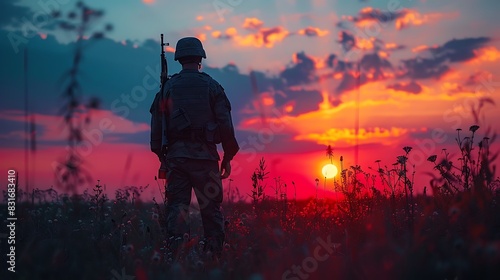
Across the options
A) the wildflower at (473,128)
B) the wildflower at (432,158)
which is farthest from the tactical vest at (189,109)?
the wildflower at (473,128)

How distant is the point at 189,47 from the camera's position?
8.84 metres

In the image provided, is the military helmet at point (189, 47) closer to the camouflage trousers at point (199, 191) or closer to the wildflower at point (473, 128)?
the camouflage trousers at point (199, 191)

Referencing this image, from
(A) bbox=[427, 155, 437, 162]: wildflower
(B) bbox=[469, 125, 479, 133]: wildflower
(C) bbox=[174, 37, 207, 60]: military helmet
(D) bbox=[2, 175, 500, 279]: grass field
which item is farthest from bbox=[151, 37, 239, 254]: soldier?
(B) bbox=[469, 125, 479, 133]: wildflower

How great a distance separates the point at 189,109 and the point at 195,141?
1.65ft

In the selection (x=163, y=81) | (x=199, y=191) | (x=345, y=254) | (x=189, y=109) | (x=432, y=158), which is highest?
(x=163, y=81)

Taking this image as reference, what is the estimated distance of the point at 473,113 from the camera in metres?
6.82

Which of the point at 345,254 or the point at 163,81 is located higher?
the point at 163,81

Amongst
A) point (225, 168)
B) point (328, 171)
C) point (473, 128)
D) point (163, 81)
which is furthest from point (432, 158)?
point (163, 81)

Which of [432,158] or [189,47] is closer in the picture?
[432,158]

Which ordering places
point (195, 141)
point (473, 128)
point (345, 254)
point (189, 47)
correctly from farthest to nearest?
1. point (189, 47)
2. point (195, 141)
3. point (473, 128)
4. point (345, 254)

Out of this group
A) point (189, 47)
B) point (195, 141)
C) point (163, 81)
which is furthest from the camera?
point (163, 81)

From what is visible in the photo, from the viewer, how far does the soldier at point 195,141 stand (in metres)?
8.58

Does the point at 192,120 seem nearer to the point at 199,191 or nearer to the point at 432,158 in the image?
the point at 199,191

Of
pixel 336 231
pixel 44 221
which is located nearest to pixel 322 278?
pixel 336 231
